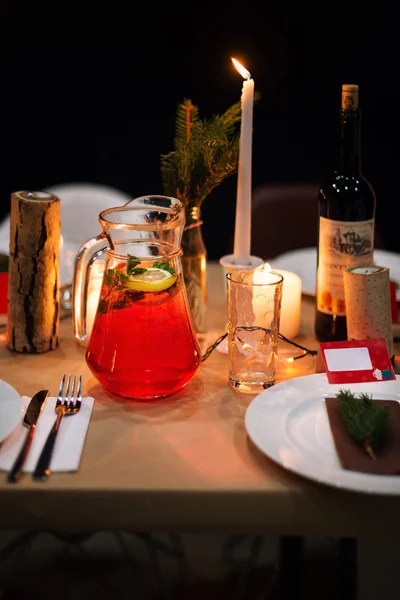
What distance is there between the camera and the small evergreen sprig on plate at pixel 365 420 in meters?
0.89

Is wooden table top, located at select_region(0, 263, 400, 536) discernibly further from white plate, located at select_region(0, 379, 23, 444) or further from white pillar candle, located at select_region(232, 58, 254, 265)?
white pillar candle, located at select_region(232, 58, 254, 265)

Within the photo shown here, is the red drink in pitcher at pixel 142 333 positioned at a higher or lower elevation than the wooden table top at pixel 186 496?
higher

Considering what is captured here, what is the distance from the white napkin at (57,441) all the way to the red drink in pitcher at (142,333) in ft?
0.22

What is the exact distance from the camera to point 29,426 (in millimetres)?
956

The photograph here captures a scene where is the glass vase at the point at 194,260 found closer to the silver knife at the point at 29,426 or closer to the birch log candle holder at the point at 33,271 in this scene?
the birch log candle holder at the point at 33,271

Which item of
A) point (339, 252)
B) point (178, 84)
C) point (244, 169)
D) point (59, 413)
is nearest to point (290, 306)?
point (339, 252)

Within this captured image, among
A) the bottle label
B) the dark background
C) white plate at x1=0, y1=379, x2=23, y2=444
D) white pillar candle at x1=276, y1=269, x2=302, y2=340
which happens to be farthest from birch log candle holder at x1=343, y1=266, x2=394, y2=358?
the dark background

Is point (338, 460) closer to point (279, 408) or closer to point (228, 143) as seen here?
point (279, 408)

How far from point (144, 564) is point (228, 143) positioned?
108 cm

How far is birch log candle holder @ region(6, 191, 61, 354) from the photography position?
1.16m

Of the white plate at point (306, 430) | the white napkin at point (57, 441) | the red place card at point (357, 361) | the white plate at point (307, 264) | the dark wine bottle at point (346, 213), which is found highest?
the dark wine bottle at point (346, 213)

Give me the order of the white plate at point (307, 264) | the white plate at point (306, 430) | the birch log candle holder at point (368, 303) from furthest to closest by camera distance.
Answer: the white plate at point (307, 264) < the birch log candle holder at point (368, 303) < the white plate at point (306, 430)

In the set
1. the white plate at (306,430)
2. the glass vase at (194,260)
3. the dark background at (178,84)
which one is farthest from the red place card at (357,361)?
the dark background at (178,84)

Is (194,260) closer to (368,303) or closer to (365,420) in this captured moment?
(368,303)
